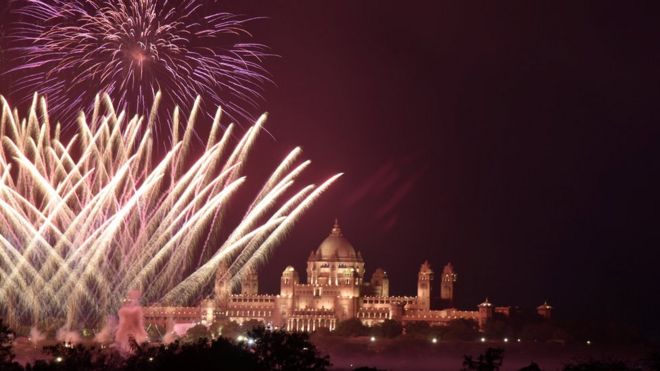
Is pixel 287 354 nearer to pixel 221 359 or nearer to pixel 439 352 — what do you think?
pixel 221 359

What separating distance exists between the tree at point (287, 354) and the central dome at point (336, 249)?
81835 mm

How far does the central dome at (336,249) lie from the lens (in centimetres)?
14075

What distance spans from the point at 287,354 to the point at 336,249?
84.2m

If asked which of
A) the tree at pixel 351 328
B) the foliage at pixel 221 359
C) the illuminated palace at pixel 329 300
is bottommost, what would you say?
the foliage at pixel 221 359

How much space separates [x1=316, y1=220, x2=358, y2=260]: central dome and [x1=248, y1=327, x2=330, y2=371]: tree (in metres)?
81.8

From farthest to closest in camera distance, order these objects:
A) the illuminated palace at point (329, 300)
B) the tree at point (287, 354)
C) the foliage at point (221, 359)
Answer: the illuminated palace at point (329, 300) → the tree at point (287, 354) → the foliage at point (221, 359)

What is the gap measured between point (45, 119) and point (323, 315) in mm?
78831

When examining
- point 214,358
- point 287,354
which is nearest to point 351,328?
point 287,354

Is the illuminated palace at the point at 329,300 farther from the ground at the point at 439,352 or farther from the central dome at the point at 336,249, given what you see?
the ground at the point at 439,352

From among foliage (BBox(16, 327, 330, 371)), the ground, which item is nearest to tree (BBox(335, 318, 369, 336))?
the ground

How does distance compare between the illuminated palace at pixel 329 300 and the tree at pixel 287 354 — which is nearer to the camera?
the tree at pixel 287 354

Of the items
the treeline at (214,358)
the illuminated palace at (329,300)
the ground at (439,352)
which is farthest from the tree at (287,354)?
the illuminated palace at (329,300)

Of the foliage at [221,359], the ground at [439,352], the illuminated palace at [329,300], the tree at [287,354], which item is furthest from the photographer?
the illuminated palace at [329,300]

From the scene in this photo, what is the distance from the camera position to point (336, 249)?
140875 mm
